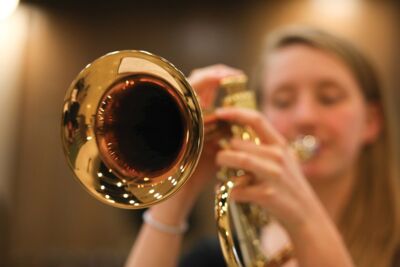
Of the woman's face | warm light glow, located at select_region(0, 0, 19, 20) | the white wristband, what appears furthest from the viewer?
warm light glow, located at select_region(0, 0, 19, 20)

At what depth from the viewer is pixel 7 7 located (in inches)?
132

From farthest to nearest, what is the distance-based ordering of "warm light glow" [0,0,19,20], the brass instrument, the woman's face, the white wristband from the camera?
1. "warm light glow" [0,0,19,20]
2. the woman's face
3. the white wristband
4. the brass instrument

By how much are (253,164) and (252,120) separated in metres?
0.08

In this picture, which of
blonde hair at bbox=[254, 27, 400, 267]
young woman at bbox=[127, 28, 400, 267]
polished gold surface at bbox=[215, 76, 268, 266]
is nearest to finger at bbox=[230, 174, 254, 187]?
polished gold surface at bbox=[215, 76, 268, 266]

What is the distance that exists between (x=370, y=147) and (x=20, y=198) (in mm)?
2913

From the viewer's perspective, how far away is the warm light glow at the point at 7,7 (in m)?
3.33

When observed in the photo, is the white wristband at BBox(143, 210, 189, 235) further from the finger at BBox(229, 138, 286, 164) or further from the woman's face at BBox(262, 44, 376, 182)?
the woman's face at BBox(262, 44, 376, 182)

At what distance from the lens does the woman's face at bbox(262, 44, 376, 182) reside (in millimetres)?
1158

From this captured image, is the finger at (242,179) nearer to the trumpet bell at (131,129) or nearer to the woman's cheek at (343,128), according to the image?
the trumpet bell at (131,129)

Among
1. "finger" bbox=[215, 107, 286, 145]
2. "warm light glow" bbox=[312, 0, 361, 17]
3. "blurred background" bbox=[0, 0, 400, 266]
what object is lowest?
"blurred background" bbox=[0, 0, 400, 266]

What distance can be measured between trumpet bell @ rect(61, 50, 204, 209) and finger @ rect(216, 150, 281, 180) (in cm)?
13

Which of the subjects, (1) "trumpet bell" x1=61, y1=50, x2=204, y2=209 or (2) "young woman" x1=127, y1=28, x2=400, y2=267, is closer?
(1) "trumpet bell" x1=61, y1=50, x2=204, y2=209

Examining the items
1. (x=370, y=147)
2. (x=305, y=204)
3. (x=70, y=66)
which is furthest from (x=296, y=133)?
(x=70, y=66)

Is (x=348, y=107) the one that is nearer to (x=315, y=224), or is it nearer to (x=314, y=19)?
(x=315, y=224)
